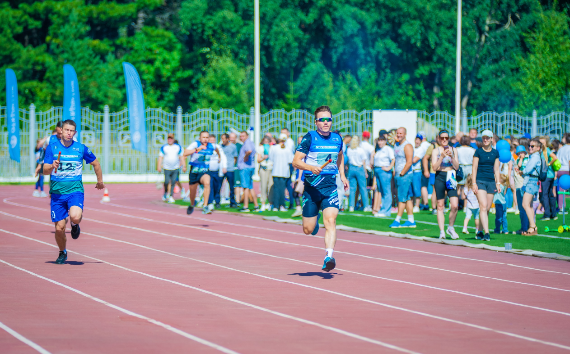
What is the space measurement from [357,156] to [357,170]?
0.47 metres

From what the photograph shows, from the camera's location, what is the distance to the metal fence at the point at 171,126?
112ft

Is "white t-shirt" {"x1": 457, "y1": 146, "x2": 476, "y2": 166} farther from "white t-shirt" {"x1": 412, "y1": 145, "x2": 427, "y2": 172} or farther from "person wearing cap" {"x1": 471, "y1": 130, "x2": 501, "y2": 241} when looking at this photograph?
"person wearing cap" {"x1": 471, "y1": 130, "x2": 501, "y2": 241}

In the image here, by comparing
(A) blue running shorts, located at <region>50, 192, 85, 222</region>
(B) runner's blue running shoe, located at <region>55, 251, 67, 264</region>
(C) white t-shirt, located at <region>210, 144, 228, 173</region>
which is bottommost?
(B) runner's blue running shoe, located at <region>55, 251, 67, 264</region>

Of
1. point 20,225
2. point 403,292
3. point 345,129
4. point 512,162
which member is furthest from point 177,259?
point 345,129

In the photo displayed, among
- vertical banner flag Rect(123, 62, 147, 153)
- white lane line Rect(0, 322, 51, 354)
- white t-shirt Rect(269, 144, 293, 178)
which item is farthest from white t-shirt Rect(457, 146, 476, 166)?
vertical banner flag Rect(123, 62, 147, 153)

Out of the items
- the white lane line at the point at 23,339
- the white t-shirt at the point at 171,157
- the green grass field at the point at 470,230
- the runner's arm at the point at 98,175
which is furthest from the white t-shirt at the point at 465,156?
the white lane line at the point at 23,339

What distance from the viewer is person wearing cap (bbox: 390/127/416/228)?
627 inches

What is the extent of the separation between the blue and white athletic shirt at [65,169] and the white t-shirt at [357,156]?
32.2 ft

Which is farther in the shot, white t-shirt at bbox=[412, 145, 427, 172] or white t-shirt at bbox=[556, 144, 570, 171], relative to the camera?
white t-shirt at bbox=[412, 145, 427, 172]

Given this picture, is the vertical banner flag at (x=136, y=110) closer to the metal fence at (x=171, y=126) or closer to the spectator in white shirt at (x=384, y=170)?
the metal fence at (x=171, y=126)

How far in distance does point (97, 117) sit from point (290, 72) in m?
23.0

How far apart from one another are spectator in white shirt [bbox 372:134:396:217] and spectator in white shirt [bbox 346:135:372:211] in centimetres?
48

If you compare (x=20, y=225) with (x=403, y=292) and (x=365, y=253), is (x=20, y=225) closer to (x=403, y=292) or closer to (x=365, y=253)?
(x=365, y=253)

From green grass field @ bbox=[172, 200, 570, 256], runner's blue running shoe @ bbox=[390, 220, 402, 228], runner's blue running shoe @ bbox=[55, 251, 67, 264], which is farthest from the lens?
runner's blue running shoe @ bbox=[390, 220, 402, 228]
